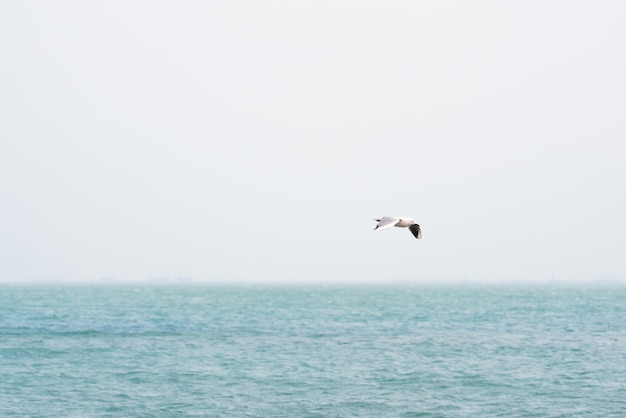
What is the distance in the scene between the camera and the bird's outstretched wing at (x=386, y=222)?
469 inches

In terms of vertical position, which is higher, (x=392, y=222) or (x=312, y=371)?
(x=392, y=222)

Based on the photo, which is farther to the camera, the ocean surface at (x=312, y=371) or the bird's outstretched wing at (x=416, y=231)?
the ocean surface at (x=312, y=371)

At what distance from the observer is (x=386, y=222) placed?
40.7 feet

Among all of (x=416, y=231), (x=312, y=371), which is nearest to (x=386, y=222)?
(x=416, y=231)

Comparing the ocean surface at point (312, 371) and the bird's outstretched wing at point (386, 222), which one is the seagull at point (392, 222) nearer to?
the bird's outstretched wing at point (386, 222)

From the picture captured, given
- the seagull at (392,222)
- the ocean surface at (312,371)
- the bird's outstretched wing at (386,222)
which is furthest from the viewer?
the ocean surface at (312,371)

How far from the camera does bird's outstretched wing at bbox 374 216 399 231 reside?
11920 mm

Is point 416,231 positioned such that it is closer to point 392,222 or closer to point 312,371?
point 392,222

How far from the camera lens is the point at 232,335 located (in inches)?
2835

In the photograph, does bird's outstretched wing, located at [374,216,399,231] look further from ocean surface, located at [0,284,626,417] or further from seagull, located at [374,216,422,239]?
ocean surface, located at [0,284,626,417]

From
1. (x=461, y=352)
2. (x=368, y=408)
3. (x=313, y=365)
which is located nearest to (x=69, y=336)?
(x=313, y=365)

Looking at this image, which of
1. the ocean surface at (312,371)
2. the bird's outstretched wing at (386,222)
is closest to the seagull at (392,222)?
the bird's outstretched wing at (386,222)

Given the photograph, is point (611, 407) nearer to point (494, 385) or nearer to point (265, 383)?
point (494, 385)

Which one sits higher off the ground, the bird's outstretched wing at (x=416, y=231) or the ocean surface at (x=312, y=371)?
the bird's outstretched wing at (x=416, y=231)
